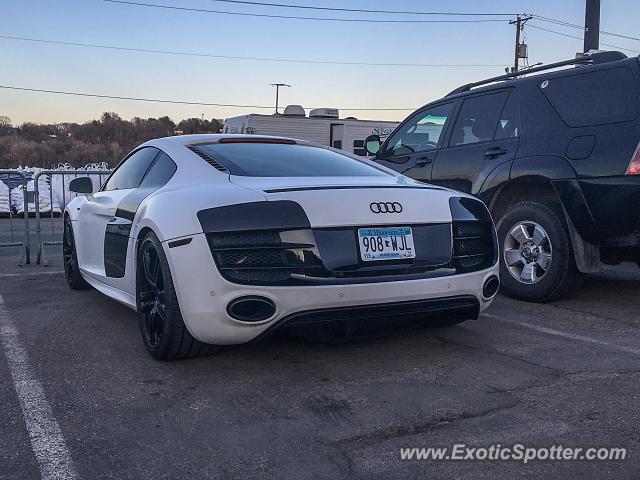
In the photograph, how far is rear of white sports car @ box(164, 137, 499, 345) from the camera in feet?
11.1

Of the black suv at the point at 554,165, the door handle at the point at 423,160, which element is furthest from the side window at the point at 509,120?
the door handle at the point at 423,160

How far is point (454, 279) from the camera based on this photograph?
12.4 feet

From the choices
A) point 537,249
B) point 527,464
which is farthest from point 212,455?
point 537,249

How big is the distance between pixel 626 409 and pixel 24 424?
274cm

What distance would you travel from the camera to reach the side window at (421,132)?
677cm

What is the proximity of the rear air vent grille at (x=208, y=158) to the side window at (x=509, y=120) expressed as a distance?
111 inches

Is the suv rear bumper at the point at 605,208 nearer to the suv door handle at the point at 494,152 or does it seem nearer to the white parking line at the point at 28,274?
the suv door handle at the point at 494,152

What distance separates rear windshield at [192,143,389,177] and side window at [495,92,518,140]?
176 centimetres

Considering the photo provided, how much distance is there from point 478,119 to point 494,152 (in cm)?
57

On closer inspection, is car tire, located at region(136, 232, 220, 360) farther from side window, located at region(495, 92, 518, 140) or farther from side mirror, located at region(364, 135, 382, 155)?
side mirror, located at region(364, 135, 382, 155)

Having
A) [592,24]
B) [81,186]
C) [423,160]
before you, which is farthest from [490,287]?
[592,24]

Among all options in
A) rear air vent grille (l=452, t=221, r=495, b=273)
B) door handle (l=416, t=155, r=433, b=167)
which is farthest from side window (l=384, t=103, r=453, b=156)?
rear air vent grille (l=452, t=221, r=495, b=273)

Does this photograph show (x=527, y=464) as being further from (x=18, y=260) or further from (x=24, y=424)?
(x=18, y=260)

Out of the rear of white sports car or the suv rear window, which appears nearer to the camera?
the rear of white sports car
